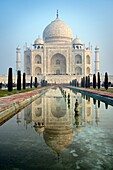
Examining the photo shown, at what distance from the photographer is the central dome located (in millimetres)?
46562

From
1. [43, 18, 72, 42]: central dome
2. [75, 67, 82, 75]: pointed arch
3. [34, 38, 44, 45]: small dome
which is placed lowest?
[75, 67, 82, 75]: pointed arch

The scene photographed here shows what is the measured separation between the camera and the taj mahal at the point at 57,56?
44.1 metres

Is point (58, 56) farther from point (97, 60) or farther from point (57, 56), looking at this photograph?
point (97, 60)

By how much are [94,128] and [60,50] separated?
4099cm

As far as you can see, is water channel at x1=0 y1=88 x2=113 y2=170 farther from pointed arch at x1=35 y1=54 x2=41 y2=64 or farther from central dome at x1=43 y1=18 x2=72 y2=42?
central dome at x1=43 y1=18 x2=72 y2=42

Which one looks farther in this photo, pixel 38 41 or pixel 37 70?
pixel 38 41

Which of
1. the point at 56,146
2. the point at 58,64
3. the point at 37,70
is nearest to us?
the point at 56,146

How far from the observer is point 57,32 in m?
46.7

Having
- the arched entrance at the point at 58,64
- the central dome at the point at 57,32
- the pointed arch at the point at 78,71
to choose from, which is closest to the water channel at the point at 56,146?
the pointed arch at the point at 78,71

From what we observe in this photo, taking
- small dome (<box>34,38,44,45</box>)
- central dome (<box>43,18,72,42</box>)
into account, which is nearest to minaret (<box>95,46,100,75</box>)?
central dome (<box>43,18,72,42</box>)

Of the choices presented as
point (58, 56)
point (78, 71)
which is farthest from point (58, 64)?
point (78, 71)

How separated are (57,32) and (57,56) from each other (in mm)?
4667

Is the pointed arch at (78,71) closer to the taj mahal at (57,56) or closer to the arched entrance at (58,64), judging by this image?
the taj mahal at (57,56)

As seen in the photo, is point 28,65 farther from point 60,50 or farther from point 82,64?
point 82,64
